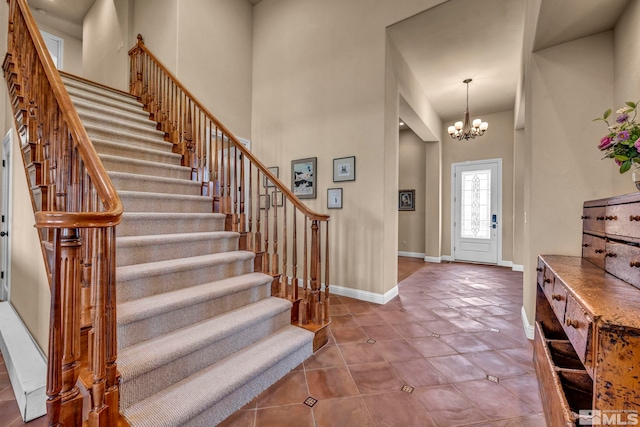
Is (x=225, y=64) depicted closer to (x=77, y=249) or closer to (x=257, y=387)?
(x=77, y=249)

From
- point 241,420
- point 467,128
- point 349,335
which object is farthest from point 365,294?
point 467,128

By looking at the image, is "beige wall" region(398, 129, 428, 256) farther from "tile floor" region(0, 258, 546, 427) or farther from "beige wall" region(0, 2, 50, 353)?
"beige wall" region(0, 2, 50, 353)

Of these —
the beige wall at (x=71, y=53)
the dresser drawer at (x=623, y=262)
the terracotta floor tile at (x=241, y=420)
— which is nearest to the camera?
the dresser drawer at (x=623, y=262)

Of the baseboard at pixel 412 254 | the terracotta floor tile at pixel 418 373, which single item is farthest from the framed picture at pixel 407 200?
the terracotta floor tile at pixel 418 373

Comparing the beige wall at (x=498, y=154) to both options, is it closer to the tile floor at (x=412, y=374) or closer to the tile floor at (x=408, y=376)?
the tile floor at (x=412, y=374)

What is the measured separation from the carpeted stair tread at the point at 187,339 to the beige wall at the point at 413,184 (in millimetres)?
5361

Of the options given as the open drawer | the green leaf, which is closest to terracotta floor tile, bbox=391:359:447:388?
the open drawer

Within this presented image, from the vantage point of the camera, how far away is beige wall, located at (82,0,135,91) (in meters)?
4.93

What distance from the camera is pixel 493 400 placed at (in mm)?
1691

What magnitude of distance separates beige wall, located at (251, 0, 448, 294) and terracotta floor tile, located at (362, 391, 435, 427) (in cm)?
174

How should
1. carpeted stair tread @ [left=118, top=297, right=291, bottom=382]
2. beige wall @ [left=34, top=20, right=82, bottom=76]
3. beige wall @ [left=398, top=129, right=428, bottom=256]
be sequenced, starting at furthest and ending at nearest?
1. beige wall @ [left=398, top=129, right=428, bottom=256]
2. beige wall @ [left=34, top=20, right=82, bottom=76]
3. carpeted stair tread @ [left=118, top=297, right=291, bottom=382]

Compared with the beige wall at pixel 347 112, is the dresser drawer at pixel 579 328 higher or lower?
lower

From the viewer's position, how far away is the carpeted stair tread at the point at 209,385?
4.20ft

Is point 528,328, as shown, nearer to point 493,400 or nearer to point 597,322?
point 493,400
